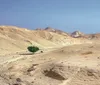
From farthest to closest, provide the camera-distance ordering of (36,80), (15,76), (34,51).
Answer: (34,51)
(15,76)
(36,80)

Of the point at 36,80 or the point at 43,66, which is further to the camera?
the point at 43,66

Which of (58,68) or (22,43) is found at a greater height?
(22,43)

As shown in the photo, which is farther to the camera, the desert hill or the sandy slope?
the desert hill

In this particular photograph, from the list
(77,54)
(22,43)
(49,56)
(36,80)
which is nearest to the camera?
(36,80)

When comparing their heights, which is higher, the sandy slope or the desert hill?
the desert hill

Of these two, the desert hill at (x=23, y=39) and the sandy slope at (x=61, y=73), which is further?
the desert hill at (x=23, y=39)

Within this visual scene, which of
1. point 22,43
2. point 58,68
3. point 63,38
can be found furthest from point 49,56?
point 63,38

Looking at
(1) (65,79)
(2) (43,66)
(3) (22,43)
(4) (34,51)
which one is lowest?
(1) (65,79)

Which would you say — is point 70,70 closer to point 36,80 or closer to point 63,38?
point 36,80

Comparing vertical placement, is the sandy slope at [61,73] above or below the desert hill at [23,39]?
below

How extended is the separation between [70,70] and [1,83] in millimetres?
6666

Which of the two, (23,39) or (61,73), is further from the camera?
(23,39)

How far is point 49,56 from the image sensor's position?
3531 centimetres

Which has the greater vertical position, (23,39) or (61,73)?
(23,39)
